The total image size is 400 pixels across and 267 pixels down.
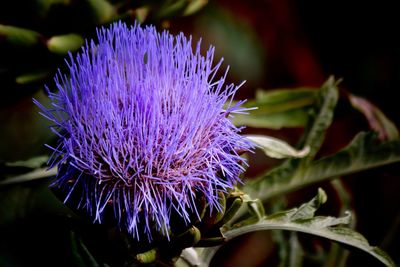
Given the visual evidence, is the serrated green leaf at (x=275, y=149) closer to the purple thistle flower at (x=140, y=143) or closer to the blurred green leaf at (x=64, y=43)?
the purple thistle flower at (x=140, y=143)

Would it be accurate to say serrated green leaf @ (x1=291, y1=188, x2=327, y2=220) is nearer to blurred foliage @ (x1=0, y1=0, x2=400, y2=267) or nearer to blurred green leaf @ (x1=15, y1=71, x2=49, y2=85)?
blurred foliage @ (x1=0, y1=0, x2=400, y2=267)

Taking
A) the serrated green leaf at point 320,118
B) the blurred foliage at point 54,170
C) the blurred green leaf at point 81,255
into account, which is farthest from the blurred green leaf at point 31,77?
the serrated green leaf at point 320,118

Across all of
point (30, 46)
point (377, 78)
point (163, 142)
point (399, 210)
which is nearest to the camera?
point (163, 142)

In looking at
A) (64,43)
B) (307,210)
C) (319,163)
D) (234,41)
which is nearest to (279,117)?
(319,163)

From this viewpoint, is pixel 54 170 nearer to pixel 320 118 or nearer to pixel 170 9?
pixel 170 9

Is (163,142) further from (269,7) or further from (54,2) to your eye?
(269,7)

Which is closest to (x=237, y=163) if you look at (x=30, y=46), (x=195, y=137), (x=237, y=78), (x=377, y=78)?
(x=195, y=137)

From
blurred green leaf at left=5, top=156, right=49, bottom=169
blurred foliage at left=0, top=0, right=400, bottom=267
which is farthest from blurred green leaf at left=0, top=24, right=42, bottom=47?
blurred green leaf at left=5, top=156, right=49, bottom=169
